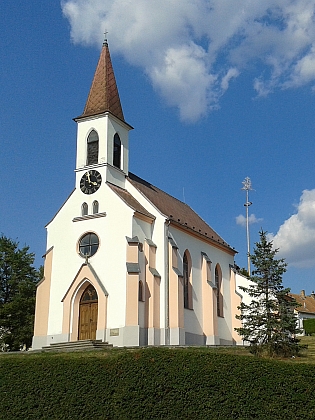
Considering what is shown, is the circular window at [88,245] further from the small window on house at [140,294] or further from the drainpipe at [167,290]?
the drainpipe at [167,290]

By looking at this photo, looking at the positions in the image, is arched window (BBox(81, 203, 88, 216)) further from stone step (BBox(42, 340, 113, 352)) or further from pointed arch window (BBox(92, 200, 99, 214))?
stone step (BBox(42, 340, 113, 352))

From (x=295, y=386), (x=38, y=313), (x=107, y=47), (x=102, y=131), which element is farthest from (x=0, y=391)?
(x=107, y=47)

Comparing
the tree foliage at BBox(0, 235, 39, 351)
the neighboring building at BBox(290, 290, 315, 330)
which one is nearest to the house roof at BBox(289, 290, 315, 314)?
the neighboring building at BBox(290, 290, 315, 330)

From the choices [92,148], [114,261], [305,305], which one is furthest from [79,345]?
[305,305]

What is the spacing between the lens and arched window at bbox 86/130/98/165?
33.8 m

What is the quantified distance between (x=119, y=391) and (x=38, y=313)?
1572 centimetres

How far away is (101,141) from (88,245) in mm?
7147

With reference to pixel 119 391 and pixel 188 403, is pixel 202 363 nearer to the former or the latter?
pixel 188 403

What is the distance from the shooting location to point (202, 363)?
17188 millimetres

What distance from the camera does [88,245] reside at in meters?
31.6

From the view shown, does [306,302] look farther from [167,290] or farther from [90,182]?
[90,182]

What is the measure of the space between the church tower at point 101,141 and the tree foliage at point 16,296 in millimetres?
10905

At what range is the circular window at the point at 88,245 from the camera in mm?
31261

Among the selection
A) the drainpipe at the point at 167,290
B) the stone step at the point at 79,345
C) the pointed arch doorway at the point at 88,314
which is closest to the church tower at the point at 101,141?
the drainpipe at the point at 167,290
